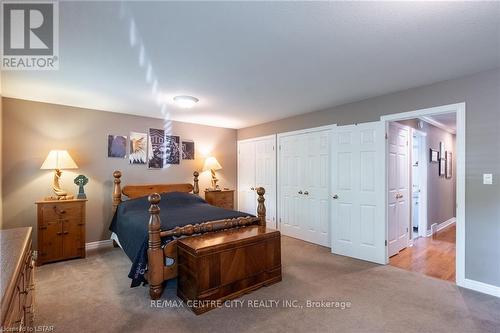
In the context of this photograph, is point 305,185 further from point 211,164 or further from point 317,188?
point 211,164

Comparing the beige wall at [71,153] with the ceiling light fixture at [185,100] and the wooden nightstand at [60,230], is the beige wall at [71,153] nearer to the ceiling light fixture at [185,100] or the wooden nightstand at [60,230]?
the wooden nightstand at [60,230]

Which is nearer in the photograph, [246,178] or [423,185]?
[423,185]

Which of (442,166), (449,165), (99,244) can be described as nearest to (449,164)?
(449,165)

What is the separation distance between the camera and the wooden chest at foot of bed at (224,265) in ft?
7.57

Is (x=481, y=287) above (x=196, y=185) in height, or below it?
below

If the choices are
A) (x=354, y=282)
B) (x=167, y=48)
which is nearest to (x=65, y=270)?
(x=167, y=48)

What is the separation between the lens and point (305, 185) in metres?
4.60

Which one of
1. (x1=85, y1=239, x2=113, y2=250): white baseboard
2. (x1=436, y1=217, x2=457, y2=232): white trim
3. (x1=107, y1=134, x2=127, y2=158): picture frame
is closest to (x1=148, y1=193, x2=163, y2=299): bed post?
(x1=85, y1=239, x2=113, y2=250): white baseboard

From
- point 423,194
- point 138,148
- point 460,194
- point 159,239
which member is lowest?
point 159,239

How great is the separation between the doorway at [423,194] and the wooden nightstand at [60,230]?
4.48m

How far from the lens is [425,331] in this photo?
2.01 meters

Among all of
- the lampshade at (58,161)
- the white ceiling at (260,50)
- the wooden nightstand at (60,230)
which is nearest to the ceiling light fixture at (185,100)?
the white ceiling at (260,50)

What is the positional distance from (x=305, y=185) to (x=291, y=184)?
0.35 m

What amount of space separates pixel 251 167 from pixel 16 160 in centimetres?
403
